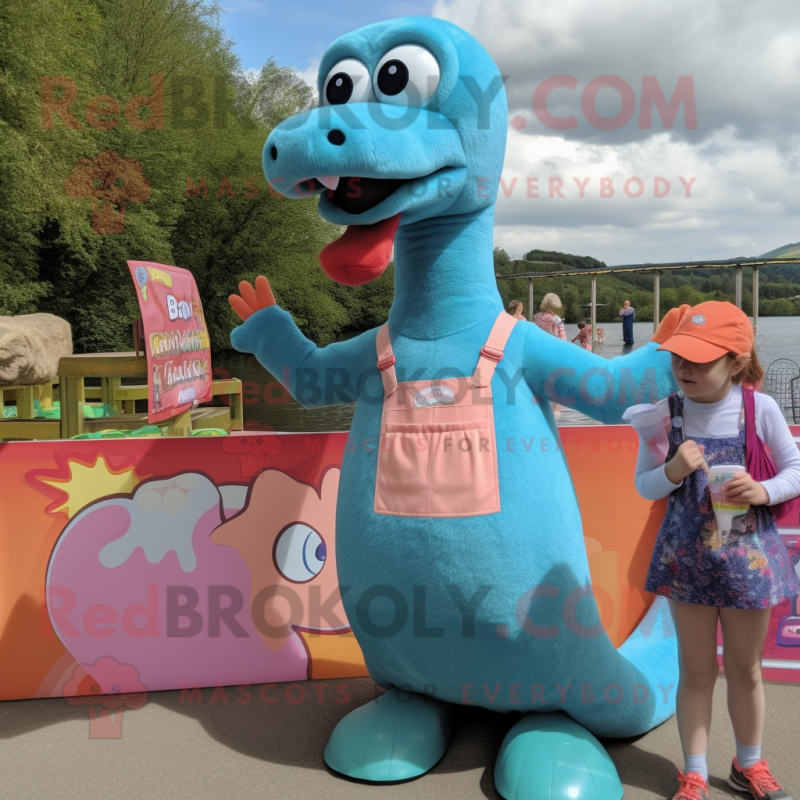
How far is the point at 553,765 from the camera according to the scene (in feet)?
6.45

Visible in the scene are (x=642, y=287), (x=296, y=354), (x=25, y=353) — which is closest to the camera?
(x=296, y=354)

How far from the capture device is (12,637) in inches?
104

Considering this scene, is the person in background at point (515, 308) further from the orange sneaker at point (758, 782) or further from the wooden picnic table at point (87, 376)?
A: the orange sneaker at point (758, 782)

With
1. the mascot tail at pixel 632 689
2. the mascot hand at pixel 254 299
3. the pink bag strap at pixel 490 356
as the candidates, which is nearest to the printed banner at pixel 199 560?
the mascot tail at pixel 632 689

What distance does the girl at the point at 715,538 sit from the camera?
187 cm

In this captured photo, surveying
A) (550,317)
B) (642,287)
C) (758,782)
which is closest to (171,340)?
(758,782)

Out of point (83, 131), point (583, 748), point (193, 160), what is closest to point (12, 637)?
point (583, 748)

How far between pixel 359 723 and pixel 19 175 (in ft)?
47.2

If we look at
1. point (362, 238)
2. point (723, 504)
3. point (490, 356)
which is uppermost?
point (362, 238)

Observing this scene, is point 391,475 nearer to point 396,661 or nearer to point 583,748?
point 396,661

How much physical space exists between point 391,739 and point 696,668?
0.80 metres

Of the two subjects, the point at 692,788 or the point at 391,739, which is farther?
the point at 391,739

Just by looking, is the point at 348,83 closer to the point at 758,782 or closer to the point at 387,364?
the point at 387,364

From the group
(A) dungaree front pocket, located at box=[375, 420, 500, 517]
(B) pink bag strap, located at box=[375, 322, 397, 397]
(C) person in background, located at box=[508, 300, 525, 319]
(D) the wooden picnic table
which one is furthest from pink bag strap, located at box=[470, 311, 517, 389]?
(C) person in background, located at box=[508, 300, 525, 319]
